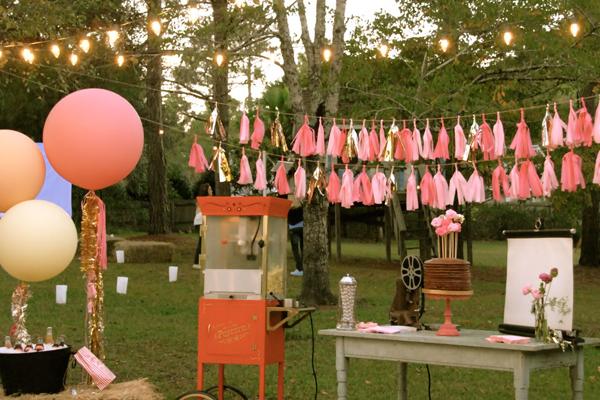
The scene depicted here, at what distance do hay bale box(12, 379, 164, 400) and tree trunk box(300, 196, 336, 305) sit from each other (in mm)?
6662

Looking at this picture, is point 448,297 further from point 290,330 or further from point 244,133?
point 290,330

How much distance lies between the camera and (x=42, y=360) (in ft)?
23.6

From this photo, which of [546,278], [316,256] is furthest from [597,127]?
[316,256]

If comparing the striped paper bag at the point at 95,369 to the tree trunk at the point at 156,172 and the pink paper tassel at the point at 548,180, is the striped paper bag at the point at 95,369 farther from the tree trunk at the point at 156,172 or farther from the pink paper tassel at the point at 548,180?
the tree trunk at the point at 156,172

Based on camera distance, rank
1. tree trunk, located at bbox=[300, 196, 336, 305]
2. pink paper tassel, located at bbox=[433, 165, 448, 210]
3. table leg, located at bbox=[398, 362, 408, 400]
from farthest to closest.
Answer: tree trunk, located at bbox=[300, 196, 336, 305]
pink paper tassel, located at bbox=[433, 165, 448, 210]
table leg, located at bbox=[398, 362, 408, 400]

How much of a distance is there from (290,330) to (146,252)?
28.3 ft

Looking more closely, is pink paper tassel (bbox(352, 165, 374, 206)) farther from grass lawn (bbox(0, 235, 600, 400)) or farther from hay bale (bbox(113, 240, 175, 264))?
hay bale (bbox(113, 240, 175, 264))

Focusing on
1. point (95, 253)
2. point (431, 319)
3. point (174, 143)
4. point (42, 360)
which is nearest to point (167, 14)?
point (431, 319)

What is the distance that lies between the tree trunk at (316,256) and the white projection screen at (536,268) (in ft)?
26.3

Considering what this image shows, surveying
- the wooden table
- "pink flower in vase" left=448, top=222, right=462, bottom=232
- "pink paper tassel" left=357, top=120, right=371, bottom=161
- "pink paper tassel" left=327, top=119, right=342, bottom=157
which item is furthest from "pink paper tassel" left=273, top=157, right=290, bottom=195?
"pink flower in vase" left=448, top=222, right=462, bottom=232

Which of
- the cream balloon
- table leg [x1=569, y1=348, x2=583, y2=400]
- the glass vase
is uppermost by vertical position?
the cream balloon

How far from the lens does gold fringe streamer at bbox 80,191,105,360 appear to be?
7.68 m

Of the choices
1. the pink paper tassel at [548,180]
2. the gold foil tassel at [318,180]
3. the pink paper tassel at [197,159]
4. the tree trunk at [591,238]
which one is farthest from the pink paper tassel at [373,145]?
the tree trunk at [591,238]

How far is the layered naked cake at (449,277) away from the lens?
19.0 ft
